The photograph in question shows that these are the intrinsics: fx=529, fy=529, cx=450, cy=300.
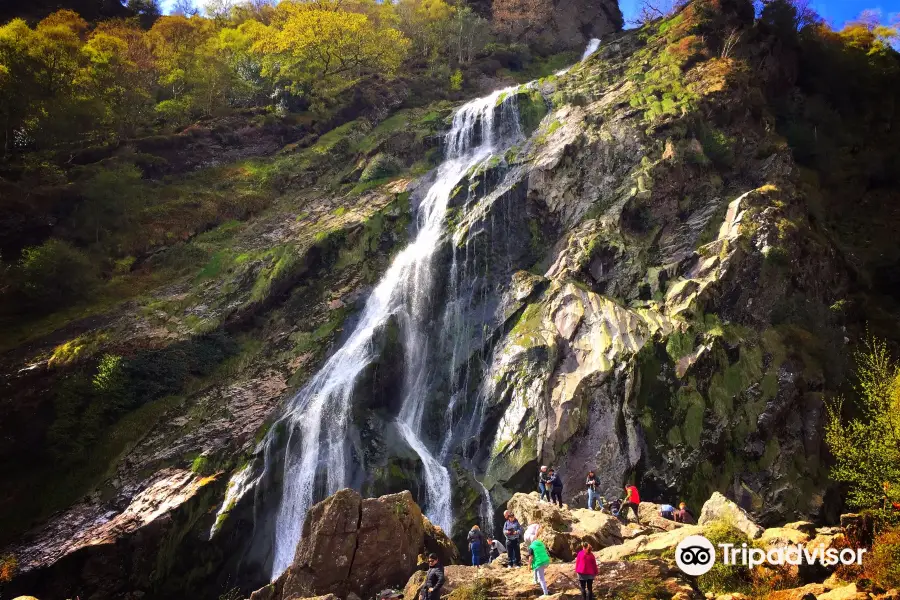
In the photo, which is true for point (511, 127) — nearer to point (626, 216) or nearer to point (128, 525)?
point (626, 216)

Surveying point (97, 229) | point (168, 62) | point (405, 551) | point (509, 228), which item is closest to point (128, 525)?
point (405, 551)

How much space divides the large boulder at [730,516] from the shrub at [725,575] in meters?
0.73

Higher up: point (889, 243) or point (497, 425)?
point (889, 243)

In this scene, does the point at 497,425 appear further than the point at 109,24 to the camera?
No

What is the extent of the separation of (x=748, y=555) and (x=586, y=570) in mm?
3909

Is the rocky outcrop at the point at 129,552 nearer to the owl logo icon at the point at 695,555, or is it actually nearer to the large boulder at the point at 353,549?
the large boulder at the point at 353,549

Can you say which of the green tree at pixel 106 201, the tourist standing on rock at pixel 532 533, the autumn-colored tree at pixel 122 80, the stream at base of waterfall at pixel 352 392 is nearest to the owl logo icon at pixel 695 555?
the tourist standing on rock at pixel 532 533

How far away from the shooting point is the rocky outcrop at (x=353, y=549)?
13961mm

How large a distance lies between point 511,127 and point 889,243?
24.1 meters

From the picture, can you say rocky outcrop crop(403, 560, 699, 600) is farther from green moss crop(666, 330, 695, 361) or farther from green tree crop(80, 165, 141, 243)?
green tree crop(80, 165, 141, 243)

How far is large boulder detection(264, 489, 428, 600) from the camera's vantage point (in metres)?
14.0

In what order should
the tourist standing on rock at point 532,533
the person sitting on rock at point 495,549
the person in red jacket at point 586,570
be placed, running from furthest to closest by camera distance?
the person sitting on rock at point 495,549
the tourist standing on rock at point 532,533
the person in red jacket at point 586,570

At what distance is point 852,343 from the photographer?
966 inches

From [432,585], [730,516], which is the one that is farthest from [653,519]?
[432,585]
